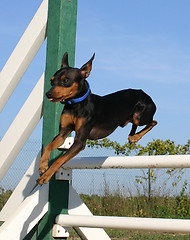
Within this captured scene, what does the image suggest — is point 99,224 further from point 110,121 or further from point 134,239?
point 134,239

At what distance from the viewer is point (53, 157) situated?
115 inches

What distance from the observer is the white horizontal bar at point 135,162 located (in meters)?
2.26

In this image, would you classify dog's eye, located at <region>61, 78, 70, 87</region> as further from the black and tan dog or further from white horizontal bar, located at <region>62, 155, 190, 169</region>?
white horizontal bar, located at <region>62, 155, 190, 169</region>

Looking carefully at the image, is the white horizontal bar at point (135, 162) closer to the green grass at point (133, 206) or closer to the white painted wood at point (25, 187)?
the white painted wood at point (25, 187)

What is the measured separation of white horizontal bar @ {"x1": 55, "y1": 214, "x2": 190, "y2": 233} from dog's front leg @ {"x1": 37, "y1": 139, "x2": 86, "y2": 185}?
551mm

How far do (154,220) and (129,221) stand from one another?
156 millimetres

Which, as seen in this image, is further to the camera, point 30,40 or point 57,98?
point 30,40

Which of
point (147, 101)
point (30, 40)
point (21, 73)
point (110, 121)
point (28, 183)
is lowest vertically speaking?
point (28, 183)

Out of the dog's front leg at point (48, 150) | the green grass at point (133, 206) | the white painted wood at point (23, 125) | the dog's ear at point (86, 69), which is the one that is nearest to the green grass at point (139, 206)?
the green grass at point (133, 206)

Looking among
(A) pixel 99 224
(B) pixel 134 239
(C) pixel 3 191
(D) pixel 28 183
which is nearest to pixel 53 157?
(D) pixel 28 183

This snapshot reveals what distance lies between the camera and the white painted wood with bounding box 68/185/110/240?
3.03 meters

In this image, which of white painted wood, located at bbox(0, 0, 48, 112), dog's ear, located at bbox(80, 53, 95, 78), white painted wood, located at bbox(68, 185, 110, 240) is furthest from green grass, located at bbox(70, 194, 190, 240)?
dog's ear, located at bbox(80, 53, 95, 78)

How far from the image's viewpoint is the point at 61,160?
7.07ft

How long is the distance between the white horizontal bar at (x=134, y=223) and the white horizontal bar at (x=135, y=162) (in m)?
0.29
